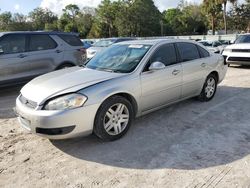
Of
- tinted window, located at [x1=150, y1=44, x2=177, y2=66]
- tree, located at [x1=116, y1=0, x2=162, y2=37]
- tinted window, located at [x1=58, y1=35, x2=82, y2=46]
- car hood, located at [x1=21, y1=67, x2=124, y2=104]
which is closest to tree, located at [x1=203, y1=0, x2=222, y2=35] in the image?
tree, located at [x1=116, y1=0, x2=162, y2=37]

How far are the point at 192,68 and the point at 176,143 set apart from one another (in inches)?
80.3

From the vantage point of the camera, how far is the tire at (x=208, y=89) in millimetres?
6520

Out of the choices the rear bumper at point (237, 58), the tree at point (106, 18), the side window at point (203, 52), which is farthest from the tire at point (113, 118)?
the tree at point (106, 18)

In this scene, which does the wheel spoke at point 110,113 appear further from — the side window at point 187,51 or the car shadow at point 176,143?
the side window at point 187,51

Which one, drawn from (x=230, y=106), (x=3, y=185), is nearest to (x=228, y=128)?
(x=230, y=106)

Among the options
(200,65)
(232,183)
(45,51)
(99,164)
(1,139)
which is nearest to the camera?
(232,183)

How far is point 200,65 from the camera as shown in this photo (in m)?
6.18

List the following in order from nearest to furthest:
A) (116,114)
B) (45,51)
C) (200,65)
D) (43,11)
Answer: (116,114), (200,65), (45,51), (43,11)

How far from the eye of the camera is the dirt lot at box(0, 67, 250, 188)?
3.49 meters

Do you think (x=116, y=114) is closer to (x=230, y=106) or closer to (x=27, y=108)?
(x=27, y=108)

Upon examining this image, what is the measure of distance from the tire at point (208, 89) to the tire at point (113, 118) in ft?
7.97

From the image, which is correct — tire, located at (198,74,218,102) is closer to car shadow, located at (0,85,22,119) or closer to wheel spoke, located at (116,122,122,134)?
wheel spoke, located at (116,122,122,134)

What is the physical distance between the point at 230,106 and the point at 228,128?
1.41 metres

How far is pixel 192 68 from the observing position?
19.4ft
